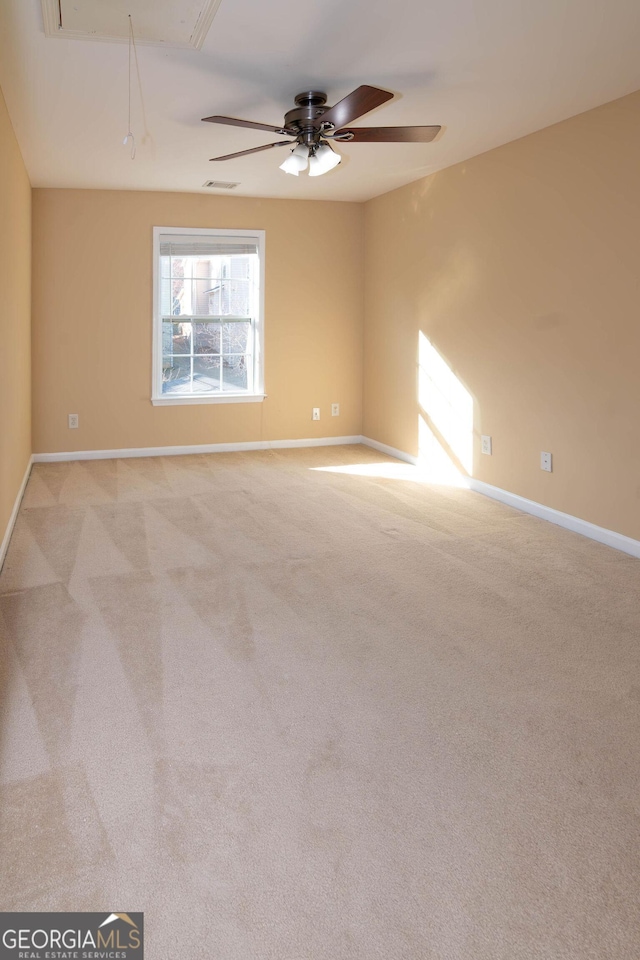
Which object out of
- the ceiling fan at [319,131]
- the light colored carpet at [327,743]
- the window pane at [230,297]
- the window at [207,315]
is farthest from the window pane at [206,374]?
the ceiling fan at [319,131]

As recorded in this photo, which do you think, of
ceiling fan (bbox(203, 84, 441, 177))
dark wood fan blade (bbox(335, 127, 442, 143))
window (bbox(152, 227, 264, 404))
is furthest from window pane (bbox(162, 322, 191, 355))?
dark wood fan blade (bbox(335, 127, 442, 143))

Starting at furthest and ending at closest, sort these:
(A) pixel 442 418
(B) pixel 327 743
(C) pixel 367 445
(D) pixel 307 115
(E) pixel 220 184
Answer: (C) pixel 367 445
(E) pixel 220 184
(A) pixel 442 418
(D) pixel 307 115
(B) pixel 327 743

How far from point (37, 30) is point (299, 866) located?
3.20 m

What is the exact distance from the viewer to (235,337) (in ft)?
22.8

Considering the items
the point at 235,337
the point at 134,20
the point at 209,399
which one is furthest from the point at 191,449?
the point at 134,20

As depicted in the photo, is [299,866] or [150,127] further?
[150,127]

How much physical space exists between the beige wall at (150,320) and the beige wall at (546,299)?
1.07m

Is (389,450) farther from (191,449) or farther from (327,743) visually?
(327,743)

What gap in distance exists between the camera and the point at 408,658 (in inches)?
107

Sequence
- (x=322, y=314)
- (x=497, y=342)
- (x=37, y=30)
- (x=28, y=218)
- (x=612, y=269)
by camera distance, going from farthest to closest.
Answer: (x=322, y=314) → (x=28, y=218) → (x=497, y=342) → (x=612, y=269) → (x=37, y=30)

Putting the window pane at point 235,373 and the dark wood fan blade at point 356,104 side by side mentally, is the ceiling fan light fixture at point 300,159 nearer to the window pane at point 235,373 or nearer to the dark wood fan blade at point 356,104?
the dark wood fan blade at point 356,104

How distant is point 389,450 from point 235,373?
1.68 meters

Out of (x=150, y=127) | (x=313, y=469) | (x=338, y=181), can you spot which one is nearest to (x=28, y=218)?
(x=150, y=127)

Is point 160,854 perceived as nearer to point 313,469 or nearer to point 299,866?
point 299,866
